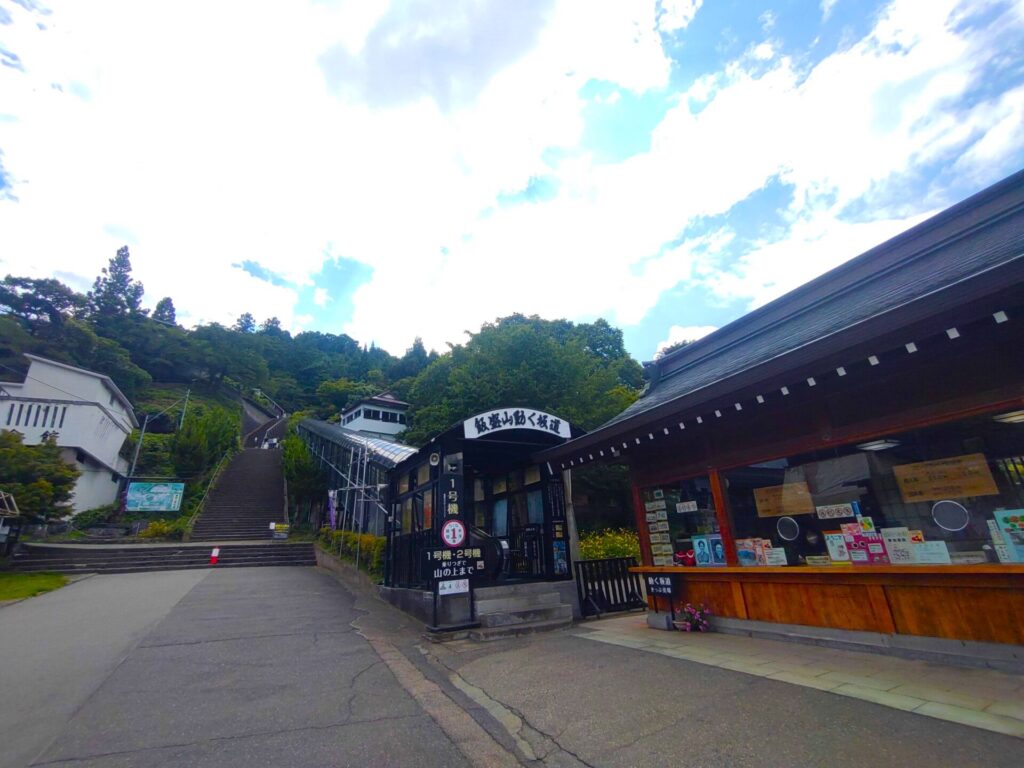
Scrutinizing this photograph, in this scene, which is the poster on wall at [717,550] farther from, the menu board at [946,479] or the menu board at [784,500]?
the menu board at [946,479]

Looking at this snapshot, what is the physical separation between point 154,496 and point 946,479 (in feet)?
88.6

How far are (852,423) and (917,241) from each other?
361 centimetres

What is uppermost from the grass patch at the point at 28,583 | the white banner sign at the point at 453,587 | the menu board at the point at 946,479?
the menu board at the point at 946,479

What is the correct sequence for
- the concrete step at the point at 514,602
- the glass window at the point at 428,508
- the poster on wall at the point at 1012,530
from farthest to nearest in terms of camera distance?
the glass window at the point at 428,508 < the concrete step at the point at 514,602 < the poster on wall at the point at 1012,530

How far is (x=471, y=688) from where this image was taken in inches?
183

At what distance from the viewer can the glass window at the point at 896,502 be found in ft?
13.4

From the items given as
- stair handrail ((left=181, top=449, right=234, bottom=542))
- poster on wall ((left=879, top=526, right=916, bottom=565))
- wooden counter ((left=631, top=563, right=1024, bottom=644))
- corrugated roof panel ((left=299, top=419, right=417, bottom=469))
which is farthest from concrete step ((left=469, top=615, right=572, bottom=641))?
stair handrail ((left=181, top=449, right=234, bottom=542))

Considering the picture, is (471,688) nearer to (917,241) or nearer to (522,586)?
(522,586)

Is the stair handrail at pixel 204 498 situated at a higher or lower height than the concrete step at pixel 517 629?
higher

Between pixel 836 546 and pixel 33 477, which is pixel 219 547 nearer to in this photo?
pixel 33 477

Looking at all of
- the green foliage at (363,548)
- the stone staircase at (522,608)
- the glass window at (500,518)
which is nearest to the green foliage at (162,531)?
the green foliage at (363,548)

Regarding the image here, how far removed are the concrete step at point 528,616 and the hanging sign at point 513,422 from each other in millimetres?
3065

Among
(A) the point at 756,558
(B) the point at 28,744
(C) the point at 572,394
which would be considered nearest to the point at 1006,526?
(A) the point at 756,558

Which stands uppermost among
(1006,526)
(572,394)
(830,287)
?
(572,394)
